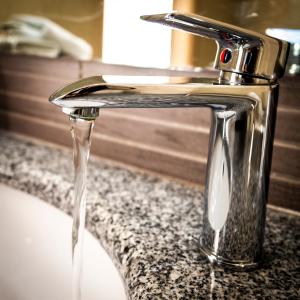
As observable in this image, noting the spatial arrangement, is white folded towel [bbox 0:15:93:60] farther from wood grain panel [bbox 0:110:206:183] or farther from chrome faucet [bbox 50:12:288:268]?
chrome faucet [bbox 50:12:288:268]

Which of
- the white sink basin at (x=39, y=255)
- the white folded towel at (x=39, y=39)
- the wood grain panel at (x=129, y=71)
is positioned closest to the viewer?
the white sink basin at (x=39, y=255)

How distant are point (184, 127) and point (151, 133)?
0.23 feet

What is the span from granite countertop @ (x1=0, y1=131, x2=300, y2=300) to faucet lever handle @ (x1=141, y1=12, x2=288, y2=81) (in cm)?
21

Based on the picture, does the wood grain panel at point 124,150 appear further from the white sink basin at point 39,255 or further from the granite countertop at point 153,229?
the white sink basin at point 39,255

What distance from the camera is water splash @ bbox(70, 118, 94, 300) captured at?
419mm

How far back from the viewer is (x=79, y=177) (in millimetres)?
448

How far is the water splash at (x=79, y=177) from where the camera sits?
419mm

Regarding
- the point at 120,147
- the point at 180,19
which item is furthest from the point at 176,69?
the point at 180,19

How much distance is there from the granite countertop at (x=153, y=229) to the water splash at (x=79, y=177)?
0.06 metres

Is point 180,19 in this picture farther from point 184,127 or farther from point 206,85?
point 184,127

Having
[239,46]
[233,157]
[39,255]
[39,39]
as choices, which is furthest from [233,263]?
[39,39]

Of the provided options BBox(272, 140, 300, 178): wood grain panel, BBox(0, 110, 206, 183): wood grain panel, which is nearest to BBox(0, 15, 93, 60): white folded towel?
BBox(0, 110, 206, 183): wood grain panel

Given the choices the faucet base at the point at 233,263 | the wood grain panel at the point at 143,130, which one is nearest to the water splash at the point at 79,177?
the faucet base at the point at 233,263

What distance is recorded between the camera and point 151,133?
0.75 meters
